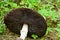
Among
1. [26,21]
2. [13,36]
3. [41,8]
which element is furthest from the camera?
[41,8]

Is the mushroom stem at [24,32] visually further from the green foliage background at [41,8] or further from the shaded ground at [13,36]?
the green foliage background at [41,8]

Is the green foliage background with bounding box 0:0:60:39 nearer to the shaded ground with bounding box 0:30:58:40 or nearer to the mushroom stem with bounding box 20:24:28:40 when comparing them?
the shaded ground with bounding box 0:30:58:40

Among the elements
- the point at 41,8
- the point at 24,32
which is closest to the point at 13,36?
the point at 24,32

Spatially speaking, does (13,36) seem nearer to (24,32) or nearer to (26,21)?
(24,32)

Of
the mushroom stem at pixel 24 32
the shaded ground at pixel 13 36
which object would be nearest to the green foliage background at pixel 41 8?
the shaded ground at pixel 13 36

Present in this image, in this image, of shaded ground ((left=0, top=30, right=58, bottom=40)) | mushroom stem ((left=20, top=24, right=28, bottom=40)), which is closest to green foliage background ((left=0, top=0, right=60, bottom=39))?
shaded ground ((left=0, top=30, right=58, bottom=40))

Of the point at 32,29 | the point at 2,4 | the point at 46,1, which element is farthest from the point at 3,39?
the point at 46,1
